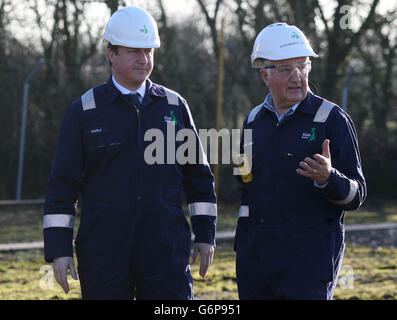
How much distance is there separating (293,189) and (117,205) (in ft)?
3.02

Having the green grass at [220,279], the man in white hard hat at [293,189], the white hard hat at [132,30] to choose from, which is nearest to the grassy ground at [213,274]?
the green grass at [220,279]

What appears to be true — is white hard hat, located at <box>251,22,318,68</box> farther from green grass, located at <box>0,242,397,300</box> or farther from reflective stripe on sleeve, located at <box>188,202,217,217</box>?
green grass, located at <box>0,242,397,300</box>

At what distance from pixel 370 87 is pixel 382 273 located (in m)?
11.5

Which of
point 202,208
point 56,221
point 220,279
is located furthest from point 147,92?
point 220,279

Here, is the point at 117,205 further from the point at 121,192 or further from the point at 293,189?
the point at 293,189

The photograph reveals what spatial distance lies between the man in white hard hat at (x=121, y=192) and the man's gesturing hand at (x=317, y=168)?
72 cm

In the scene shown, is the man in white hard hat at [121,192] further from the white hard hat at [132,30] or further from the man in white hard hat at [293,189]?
the man in white hard hat at [293,189]

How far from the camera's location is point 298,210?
358cm

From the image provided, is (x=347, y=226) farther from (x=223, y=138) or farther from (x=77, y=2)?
(x=77, y=2)

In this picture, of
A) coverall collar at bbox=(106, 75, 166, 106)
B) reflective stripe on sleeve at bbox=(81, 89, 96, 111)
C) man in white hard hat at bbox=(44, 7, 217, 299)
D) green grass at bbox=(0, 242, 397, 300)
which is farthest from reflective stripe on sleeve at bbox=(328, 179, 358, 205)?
green grass at bbox=(0, 242, 397, 300)

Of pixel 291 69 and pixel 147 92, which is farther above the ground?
pixel 291 69

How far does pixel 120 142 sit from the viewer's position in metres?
3.55

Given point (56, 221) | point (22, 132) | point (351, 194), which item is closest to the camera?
point (351, 194)
